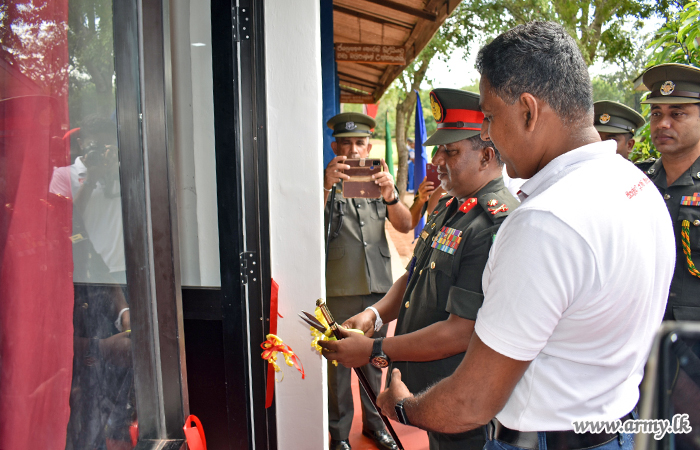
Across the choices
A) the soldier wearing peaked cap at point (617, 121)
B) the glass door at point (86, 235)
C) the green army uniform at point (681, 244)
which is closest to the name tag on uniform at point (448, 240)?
the glass door at point (86, 235)

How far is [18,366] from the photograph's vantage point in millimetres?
761

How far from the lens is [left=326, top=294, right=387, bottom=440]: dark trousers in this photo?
2990mm

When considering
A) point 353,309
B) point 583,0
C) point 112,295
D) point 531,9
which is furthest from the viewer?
point 531,9

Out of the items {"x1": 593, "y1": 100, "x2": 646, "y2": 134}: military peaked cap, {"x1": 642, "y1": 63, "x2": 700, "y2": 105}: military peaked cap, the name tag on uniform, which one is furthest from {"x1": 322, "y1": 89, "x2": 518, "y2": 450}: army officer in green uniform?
{"x1": 593, "y1": 100, "x2": 646, "y2": 134}: military peaked cap

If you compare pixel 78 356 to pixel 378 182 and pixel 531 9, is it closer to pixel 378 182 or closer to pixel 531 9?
pixel 378 182

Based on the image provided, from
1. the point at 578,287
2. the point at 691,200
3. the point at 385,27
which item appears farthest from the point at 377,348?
the point at 385,27

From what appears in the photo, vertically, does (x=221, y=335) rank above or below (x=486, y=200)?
below

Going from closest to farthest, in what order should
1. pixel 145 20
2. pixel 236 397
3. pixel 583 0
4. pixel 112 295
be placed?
pixel 112 295 → pixel 145 20 → pixel 236 397 → pixel 583 0

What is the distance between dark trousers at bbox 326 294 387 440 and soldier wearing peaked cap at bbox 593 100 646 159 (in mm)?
2193

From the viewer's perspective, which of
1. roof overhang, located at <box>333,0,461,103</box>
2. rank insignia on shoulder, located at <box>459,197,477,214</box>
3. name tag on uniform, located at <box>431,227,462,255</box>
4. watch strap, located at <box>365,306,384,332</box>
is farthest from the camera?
roof overhang, located at <box>333,0,461,103</box>

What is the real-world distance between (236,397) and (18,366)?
48.4 inches

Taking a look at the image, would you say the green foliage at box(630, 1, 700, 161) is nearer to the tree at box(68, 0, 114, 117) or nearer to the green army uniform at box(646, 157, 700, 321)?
the green army uniform at box(646, 157, 700, 321)

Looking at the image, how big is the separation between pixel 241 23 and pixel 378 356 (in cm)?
137

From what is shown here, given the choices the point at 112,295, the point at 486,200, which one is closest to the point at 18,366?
the point at 112,295
